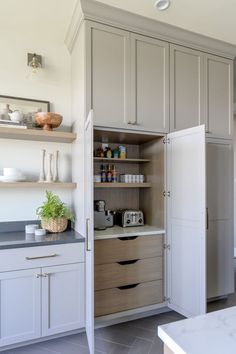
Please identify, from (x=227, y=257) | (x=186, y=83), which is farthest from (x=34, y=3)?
(x=227, y=257)

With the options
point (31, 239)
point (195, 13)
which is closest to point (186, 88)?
point (195, 13)

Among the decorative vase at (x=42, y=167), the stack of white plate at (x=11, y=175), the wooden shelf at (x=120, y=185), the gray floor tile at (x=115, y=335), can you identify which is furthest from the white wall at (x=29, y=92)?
the gray floor tile at (x=115, y=335)

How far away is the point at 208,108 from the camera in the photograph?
2826 mm

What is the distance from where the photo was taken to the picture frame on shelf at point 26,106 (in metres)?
2.50

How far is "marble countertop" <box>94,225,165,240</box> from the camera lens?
7.47 ft

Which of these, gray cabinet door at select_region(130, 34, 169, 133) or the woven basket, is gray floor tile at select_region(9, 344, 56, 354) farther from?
gray cabinet door at select_region(130, 34, 169, 133)

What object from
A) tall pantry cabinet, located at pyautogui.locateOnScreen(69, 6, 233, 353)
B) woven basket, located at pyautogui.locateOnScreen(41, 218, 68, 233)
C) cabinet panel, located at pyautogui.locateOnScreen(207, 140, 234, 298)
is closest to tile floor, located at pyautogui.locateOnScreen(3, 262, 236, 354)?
tall pantry cabinet, located at pyautogui.locateOnScreen(69, 6, 233, 353)

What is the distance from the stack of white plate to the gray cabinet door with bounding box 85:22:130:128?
861 millimetres

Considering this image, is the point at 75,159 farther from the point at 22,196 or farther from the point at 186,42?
the point at 186,42

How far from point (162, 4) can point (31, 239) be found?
7.31ft

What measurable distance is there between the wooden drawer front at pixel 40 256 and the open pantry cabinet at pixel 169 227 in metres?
0.18

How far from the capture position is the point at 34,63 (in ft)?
8.41

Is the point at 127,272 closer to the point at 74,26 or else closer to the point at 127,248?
the point at 127,248

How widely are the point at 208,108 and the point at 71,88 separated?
151 centimetres
